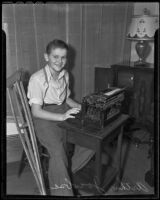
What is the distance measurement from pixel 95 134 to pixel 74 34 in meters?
0.43

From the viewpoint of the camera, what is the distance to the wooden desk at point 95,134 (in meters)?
0.99

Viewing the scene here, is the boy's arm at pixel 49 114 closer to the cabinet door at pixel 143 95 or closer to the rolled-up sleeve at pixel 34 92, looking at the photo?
the rolled-up sleeve at pixel 34 92

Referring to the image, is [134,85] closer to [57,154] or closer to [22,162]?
[57,154]

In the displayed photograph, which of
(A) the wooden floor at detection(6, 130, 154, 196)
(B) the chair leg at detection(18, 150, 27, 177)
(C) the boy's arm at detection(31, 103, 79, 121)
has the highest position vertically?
(C) the boy's arm at detection(31, 103, 79, 121)

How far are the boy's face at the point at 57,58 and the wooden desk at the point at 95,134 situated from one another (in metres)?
0.24

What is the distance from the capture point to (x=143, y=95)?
1117mm

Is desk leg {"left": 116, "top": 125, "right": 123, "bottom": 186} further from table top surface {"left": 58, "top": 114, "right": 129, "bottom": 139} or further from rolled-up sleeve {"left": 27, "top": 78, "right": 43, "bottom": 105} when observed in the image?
rolled-up sleeve {"left": 27, "top": 78, "right": 43, "bottom": 105}

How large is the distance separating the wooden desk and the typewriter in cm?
3

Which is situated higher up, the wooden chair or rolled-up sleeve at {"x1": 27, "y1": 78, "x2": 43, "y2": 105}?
rolled-up sleeve at {"x1": 27, "y1": 78, "x2": 43, "y2": 105}

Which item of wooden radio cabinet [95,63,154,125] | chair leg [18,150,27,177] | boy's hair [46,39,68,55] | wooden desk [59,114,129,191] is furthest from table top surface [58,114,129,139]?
boy's hair [46,39,68,55]

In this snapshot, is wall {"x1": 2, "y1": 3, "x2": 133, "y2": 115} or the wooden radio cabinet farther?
the wooden radio cabinet

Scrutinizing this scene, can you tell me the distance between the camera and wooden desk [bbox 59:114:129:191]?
3.25 feet

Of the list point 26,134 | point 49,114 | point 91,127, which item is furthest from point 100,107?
point 26,134

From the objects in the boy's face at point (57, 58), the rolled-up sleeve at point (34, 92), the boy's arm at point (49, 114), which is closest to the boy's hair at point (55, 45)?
the boy's face at point (57, 58)
